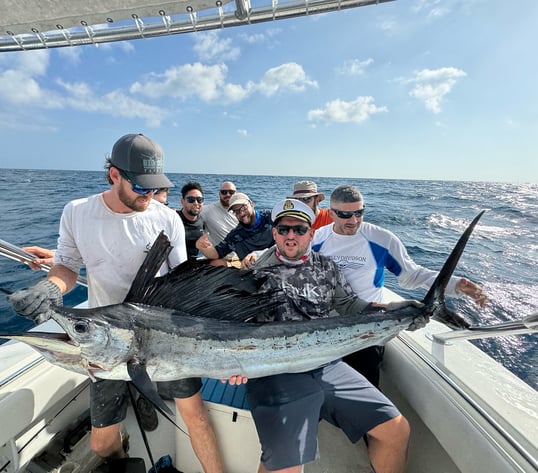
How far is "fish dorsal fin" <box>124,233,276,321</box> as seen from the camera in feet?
4.57

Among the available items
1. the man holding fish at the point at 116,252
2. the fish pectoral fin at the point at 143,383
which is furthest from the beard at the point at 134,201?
the fish pectoral fin at the point at 143,383

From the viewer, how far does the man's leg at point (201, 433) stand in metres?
1.50

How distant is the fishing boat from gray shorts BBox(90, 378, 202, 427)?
0.71ft

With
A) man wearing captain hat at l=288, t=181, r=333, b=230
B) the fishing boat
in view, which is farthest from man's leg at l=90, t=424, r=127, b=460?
man wearing captain hat at l=288, t=181, r=333, b=230

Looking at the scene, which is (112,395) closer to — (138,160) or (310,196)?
(138,160)

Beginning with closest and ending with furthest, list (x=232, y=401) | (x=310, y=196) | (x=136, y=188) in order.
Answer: (x=136, y=188), (x=232, y=401), (x=310, y=196)

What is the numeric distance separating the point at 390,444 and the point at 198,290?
1.20 m

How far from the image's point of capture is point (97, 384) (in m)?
1.51

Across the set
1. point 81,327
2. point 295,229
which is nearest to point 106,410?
point 81,327

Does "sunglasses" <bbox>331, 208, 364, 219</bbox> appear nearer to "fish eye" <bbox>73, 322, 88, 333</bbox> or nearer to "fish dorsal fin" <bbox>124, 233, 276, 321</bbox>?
"fish dorsal fin" <bbox>124, 233, 276, 321</bbox>

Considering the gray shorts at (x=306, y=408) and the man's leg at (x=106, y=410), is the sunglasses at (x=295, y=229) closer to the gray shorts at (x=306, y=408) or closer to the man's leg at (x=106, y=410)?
the gray shorts at (x=306, y=408)

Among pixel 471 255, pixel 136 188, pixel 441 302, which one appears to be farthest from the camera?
pixel 471 255

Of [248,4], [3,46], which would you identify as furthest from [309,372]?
[3,46]

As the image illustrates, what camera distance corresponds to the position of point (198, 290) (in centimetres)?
150
